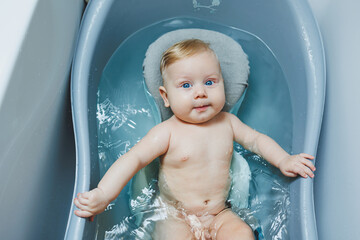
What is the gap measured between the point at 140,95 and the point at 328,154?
2.15 ft

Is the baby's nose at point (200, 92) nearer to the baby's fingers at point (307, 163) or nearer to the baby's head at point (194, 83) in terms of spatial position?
the baby's head at point (194, 83)

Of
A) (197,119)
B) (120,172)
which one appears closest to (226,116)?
(197,119)

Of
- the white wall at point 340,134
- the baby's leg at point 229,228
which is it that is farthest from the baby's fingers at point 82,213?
the white wall at point 340,134

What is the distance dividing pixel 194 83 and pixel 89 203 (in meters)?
0.43

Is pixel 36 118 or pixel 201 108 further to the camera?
pixel 201 108

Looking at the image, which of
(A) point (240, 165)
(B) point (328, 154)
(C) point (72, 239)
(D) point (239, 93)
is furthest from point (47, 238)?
(B) point (328, 154)

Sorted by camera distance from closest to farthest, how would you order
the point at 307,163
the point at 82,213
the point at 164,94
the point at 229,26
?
the point at 82,213 → the point at 307,163 → the point at 164,94 → the point at 229,26

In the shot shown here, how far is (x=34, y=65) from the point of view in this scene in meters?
0.94

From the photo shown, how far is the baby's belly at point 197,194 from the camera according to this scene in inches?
42.1

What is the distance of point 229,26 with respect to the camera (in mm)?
1410

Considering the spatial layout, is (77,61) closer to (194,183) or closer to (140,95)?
(140,95)

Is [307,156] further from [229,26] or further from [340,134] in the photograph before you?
[229,26]

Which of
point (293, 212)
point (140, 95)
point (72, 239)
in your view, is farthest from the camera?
point (140, 95)

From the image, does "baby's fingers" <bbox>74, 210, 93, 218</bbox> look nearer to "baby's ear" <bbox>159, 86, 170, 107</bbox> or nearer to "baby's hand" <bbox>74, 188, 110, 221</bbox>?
"baby's hand" <bbox>74, 188, 110, 221</bbox>
